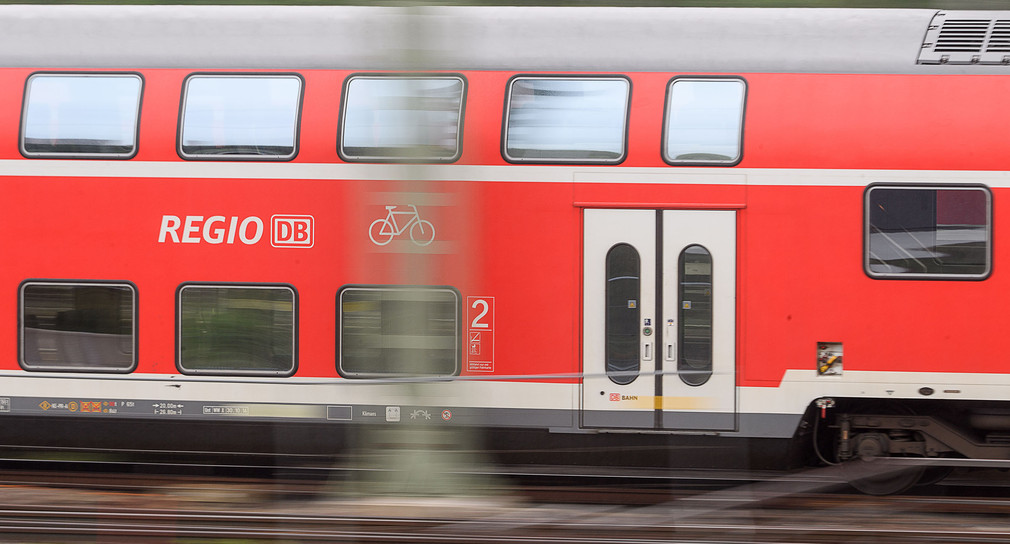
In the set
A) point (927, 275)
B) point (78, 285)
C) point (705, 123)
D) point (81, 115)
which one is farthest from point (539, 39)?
point (78, 285)

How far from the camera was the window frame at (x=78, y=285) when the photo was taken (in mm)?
7184

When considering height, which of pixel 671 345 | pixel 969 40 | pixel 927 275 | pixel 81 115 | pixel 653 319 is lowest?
pixel 671 345

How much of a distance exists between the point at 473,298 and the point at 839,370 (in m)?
2.83

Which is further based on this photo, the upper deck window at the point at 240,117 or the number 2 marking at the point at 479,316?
the upper deck window at the point at 240,117

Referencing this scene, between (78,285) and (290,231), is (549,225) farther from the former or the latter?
(78,285)

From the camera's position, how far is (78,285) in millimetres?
7223

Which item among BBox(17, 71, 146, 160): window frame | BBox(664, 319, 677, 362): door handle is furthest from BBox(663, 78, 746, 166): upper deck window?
BBox(17, 71, 146, 160): window frame

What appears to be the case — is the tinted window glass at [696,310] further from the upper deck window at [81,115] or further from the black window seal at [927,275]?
the upper deck window at [81,115]

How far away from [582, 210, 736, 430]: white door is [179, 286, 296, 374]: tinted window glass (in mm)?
2409

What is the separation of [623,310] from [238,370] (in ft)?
10.2

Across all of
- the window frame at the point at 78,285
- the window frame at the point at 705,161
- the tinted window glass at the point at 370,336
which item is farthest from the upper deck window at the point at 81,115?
the window frame at the point at 705,161

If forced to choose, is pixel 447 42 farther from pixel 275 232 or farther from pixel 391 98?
pixel 275 232

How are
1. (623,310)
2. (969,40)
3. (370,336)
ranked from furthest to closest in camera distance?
(370,336)
(623,310)
(969,40)

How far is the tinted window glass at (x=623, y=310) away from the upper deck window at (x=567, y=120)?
78 cm
